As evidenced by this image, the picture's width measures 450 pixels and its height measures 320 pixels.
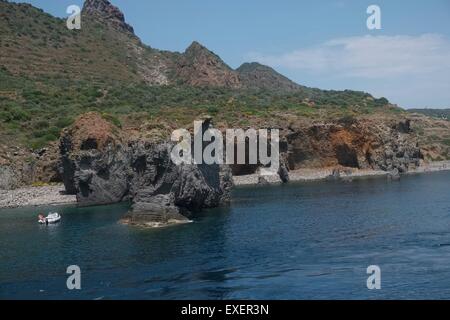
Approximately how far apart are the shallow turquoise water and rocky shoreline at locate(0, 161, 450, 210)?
8932 mm

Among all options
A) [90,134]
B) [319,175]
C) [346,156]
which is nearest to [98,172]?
[90,134]

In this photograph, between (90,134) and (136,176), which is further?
(90,134)

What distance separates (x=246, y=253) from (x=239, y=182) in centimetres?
6927

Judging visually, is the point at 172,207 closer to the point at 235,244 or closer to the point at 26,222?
the point at 235,244

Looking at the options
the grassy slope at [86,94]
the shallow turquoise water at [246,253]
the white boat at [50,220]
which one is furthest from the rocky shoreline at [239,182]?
the grassy slope at [86,94]

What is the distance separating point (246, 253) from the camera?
1556 inches

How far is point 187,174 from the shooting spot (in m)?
59.8

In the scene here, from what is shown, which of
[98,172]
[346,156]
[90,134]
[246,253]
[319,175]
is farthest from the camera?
[346,156]

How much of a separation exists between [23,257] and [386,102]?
141 meters

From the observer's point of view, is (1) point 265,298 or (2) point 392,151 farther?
(2) point 392,151

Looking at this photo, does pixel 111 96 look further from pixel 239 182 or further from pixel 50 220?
pixel 50 220

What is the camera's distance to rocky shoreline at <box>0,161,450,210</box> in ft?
274

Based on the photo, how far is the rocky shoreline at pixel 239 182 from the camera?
83.6 meters
